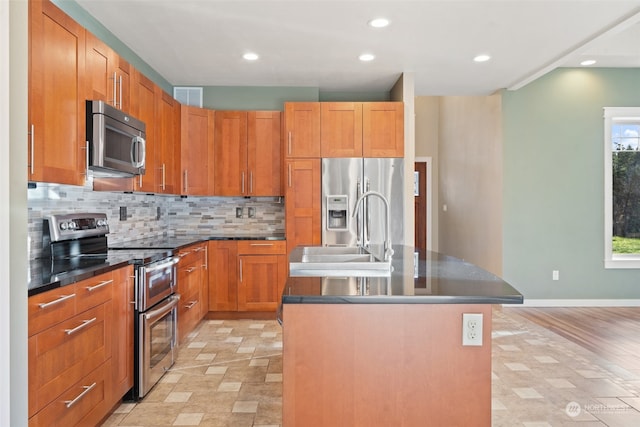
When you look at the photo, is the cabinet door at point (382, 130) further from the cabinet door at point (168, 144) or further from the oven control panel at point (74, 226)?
the oven control panel at point (74, 226)

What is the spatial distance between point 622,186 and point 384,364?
5.07 metres

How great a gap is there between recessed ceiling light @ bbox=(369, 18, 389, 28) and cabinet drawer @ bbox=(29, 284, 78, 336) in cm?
267

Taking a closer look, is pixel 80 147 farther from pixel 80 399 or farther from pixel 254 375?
pixel 254 375

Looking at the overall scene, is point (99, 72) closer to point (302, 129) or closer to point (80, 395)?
point (80, 395)

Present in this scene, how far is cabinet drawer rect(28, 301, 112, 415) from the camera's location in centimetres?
166

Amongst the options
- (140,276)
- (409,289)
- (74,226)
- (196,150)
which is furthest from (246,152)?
(409,289)

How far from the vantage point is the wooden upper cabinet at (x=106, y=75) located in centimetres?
254

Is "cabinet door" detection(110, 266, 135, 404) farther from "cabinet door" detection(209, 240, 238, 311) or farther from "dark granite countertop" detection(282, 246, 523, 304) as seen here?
"cabinet door" detection(209, 240, 238, 311)

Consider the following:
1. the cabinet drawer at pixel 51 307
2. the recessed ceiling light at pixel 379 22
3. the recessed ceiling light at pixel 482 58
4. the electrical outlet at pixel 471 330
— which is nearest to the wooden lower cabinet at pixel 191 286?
the cabinet drawer at pixel 51 307

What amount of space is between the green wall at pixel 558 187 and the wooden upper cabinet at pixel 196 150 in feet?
11.5

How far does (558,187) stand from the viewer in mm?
5102

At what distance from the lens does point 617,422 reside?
7.68ft

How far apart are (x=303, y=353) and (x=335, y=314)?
0.18 m

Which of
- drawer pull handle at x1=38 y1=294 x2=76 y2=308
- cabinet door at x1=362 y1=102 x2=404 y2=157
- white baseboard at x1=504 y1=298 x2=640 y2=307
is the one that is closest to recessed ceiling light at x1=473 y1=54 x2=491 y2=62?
cabinet door at x1=362 y1=102 x2=404 y2=157
